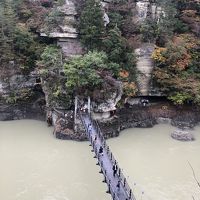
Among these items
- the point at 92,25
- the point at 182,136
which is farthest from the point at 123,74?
the point at 182,136

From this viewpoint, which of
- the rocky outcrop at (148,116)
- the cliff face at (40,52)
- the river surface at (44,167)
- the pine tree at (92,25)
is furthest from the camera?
the cliff face at (40,52)

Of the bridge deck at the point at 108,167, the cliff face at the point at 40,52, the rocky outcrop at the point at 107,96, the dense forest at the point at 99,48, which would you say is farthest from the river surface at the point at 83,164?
the dense forest at the point at 99,48

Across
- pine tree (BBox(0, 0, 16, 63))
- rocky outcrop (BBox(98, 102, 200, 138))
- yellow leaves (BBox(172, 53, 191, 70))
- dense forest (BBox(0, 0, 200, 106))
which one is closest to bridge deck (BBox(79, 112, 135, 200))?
rocky outcrop (BBox(98, 102, 200, 138))

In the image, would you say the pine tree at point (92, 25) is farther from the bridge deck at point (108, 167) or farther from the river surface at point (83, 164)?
the river surface at point (83, 164)

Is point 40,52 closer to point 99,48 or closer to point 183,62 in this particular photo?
point 99,48

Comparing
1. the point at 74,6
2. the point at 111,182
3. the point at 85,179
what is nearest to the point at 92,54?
the point at 74,6

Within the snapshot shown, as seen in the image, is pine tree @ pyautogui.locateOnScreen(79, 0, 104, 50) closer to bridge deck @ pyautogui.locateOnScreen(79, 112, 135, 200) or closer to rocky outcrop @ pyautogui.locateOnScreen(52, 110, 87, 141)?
rocky outcrop @ pyautogui.locateOnScreen(52, 110, 87, 141)
